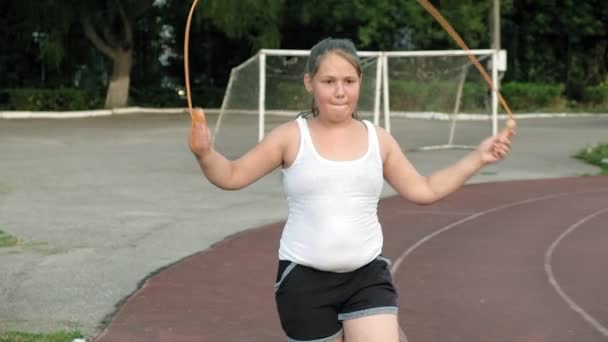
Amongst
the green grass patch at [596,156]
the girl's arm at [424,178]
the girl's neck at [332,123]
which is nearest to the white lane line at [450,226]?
the girl's arm at [424,178]

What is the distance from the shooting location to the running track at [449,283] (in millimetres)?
7438

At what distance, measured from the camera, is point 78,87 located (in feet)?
131

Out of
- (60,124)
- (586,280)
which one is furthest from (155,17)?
(586,280)

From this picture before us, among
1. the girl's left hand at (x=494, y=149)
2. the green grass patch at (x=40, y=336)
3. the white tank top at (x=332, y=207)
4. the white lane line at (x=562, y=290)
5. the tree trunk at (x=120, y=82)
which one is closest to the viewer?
the white tank top at (x=332, y=207)

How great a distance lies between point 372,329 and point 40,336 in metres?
3.49

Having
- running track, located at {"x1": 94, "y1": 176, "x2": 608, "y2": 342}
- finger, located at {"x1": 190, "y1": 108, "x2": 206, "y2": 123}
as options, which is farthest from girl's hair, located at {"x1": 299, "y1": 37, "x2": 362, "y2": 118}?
running track, located at {"x1": 94, "y1": 176, "x2": 608, "y2": 342}

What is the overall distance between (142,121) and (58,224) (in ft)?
70.4

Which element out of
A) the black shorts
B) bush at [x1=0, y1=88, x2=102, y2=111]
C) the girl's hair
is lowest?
bush at [x1=0, y1=88, x2=102, y2=111]

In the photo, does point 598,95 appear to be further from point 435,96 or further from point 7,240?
point 7,240

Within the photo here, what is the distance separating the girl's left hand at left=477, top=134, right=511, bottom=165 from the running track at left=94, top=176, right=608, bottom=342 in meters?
3.16

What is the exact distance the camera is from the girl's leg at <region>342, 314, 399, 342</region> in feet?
13.4

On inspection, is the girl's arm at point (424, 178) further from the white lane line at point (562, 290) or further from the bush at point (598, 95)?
the bush at point (598, 95)

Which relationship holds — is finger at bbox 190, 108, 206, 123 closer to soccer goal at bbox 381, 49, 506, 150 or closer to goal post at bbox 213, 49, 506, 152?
goal post at bbox 213, 49, 506, 152

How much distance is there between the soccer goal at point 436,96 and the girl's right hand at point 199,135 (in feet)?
54.9
